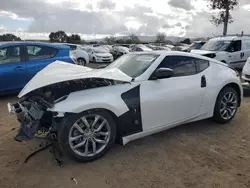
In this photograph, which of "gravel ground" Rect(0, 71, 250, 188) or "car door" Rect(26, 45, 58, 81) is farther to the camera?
"car door" Rect(26, 45, 58, 81)

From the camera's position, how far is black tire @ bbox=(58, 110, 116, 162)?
10.4 feet

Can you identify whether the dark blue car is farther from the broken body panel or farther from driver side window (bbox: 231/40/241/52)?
driver side window (bbox: 231/40/241/52)

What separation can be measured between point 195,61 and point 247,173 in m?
2.05

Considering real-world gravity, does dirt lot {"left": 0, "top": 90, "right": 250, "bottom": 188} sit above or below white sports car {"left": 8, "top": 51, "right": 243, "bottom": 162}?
below

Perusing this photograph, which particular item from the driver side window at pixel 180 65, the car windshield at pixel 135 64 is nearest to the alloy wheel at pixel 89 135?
the car windshield at pixel 135 64

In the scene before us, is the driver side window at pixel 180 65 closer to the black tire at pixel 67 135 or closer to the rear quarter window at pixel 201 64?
the rear quarter window at pixel 201 64

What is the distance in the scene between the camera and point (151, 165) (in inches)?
133

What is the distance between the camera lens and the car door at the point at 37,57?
22.3 feet

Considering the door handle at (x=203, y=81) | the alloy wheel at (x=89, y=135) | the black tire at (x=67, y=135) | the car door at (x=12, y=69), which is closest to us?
the black tire at (x=67, y=135)

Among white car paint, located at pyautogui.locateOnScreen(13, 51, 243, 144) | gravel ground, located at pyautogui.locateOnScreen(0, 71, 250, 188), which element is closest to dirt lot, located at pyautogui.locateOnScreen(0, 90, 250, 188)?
gravel ground, located at pyautogui.locateOnScreen(0, 71, 250, 188)

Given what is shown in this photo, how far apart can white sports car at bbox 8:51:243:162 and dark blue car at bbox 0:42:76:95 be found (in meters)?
2.67

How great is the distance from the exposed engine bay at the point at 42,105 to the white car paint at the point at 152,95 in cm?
10

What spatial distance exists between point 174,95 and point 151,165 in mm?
1164

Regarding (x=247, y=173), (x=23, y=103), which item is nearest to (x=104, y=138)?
(x=23, y=103)
